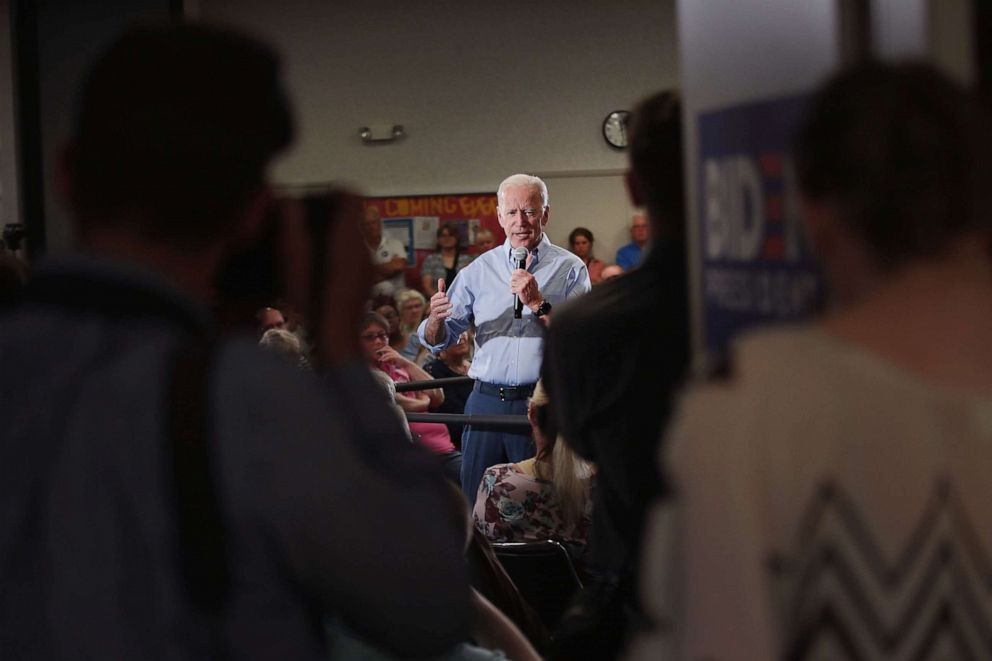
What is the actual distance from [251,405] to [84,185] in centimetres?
25

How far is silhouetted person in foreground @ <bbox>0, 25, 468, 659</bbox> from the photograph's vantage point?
1.06m

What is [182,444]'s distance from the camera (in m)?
1.06

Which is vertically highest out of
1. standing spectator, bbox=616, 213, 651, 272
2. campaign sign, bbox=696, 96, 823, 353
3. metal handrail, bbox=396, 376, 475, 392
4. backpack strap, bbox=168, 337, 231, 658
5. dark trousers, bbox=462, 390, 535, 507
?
standing spectator, bbox=616, 213, 651, 272

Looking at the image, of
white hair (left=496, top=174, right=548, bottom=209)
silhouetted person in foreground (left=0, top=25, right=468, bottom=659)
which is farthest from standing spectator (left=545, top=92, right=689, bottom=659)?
white hair (left=496, top=174, right=548, bottom=209)

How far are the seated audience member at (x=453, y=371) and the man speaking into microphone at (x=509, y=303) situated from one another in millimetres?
414

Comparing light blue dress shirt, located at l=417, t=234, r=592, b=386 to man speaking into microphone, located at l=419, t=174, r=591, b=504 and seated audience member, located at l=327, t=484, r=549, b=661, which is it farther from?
seated audience member, located at l=327, t=484, r=549, b=661

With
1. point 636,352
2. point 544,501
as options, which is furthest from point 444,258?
point 636,352

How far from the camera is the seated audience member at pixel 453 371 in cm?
575

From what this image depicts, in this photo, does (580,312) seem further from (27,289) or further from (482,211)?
(482,211)

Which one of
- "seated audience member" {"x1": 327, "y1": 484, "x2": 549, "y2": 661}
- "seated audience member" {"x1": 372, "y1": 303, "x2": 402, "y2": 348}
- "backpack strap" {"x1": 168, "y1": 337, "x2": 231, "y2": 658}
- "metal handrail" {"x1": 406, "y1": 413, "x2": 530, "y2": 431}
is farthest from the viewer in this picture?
"seated audience member" {"x1": 372, "y1": 303, "x2": 402, "y2": 348}

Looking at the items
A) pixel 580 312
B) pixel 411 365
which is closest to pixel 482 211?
pixel 411 365

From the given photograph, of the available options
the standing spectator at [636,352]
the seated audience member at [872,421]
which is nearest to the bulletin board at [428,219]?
the standing spectator at [636,352]

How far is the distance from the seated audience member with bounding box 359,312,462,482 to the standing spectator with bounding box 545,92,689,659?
10.1 ft

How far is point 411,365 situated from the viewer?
209 inches
